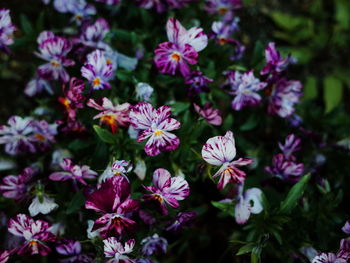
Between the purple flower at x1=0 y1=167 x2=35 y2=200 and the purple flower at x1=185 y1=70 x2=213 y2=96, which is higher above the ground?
the purple flower at x1=185 y1=70 x2=213 y2=96

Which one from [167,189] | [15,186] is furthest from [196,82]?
[15,186]

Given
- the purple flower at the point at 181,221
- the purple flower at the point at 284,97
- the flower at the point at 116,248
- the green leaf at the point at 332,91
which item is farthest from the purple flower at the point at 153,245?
the green leaf at the point at 332,91

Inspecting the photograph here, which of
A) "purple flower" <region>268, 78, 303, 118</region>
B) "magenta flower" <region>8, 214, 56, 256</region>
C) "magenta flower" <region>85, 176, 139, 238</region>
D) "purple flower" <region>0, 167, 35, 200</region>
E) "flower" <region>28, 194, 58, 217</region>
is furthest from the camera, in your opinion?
"purple flower" <region>268, 78, 303, 118</region>

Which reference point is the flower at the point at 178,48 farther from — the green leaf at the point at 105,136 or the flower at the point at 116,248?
the flower at the point at 116,248

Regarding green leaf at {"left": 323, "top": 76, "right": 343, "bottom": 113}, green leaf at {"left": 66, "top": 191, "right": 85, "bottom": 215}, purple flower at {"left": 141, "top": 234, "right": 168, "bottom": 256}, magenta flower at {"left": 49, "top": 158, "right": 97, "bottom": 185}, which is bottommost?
green leaf at {"left": 323, "top": 76, "right": 343, "bottom": 113}

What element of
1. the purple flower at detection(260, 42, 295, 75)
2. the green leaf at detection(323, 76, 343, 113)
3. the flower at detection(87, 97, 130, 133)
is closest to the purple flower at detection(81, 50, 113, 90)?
the flower at detection(87, 97, 130, 133)

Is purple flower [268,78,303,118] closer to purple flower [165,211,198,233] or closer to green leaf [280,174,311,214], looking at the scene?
green leaf [280,174,311,214]
